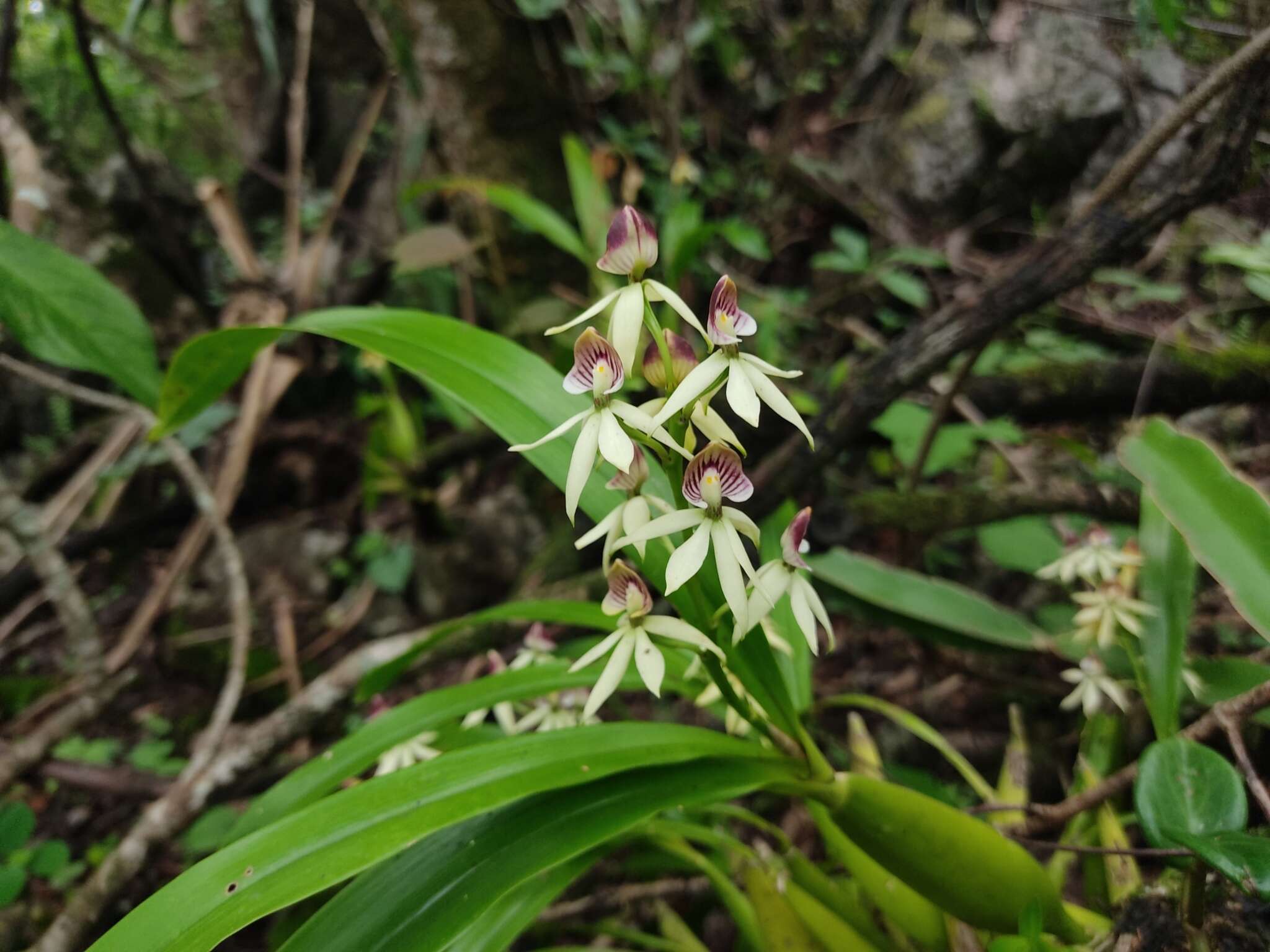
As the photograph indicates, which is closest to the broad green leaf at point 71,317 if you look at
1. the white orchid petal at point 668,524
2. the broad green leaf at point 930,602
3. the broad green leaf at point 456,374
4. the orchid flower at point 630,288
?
the broad green leaf at point 456,374

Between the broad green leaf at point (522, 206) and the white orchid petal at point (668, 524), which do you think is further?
the broad green leaf at point (522, 206)

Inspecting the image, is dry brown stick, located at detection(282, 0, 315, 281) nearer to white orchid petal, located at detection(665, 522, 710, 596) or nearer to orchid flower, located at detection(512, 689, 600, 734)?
orchid flower, located at detection(512, 689, 600, 734)

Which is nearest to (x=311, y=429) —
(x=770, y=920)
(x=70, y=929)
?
(x=70, y=929)

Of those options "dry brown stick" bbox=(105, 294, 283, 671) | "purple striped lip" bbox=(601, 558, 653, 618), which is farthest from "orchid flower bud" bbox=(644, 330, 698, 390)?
"dry brown stick" bbox=(105, 294, 283, 671)

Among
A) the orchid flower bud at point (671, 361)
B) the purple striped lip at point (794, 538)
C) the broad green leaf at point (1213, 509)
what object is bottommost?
the broad green leaf at point (1213, 509)

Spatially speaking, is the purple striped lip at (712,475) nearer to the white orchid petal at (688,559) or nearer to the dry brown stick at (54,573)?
the white orchid petal at (688,559)

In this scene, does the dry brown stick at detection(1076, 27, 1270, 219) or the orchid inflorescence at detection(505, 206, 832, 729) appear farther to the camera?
the dry brown stick at detection(1076, 27, 1270, 219)

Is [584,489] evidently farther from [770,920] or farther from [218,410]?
[218,410]

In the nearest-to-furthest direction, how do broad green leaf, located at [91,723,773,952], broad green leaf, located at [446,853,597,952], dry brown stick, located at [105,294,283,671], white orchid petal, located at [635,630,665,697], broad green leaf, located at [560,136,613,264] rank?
broad green leaf, located at [91,723,773,952]
white orchid petal, located at [635,630,665,697]
broad green leaf, located at [446,853,597,952]
dry brown stick, located at [105,294,283,671]
broad green leaf, located at [560,136,613,264]

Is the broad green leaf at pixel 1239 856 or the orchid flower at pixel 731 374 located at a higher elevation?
the orchid flower at pixel 731 374
